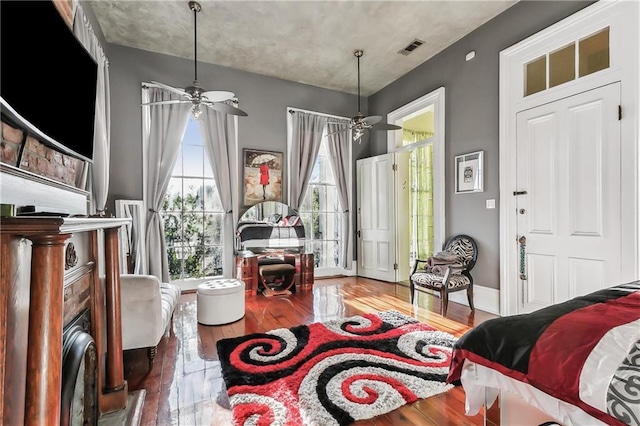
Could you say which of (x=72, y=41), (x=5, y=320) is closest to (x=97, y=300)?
(x=5, y=320)

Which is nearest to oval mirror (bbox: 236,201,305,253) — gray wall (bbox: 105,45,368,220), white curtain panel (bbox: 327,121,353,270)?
gray wall (bbox: 105,45,368,220)

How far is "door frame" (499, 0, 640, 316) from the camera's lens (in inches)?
89.1

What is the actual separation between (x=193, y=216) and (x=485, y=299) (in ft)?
13.2

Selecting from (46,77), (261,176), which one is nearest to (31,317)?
(46,77)

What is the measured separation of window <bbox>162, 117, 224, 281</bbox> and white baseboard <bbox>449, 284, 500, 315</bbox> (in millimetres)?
3420

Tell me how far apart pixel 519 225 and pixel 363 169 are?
266 cm

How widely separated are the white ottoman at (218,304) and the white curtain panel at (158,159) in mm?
1327

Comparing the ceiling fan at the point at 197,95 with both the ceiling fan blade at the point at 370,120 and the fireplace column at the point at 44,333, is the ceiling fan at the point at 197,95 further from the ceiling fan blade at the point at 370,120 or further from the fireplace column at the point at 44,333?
the fireplace column at the point at 44,333

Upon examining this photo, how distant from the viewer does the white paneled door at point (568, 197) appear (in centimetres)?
240

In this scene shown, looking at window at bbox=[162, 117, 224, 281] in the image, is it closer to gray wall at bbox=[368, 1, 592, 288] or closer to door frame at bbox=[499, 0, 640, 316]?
gray wall at bbox=[368, 1, 592, 288]

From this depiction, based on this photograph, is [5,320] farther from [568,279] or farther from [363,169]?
[363,169]

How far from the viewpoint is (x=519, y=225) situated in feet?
9.98

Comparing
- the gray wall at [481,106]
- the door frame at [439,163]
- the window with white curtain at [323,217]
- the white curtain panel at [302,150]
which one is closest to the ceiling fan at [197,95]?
the white curtain panel at [302,150]

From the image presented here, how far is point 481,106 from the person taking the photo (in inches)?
135
